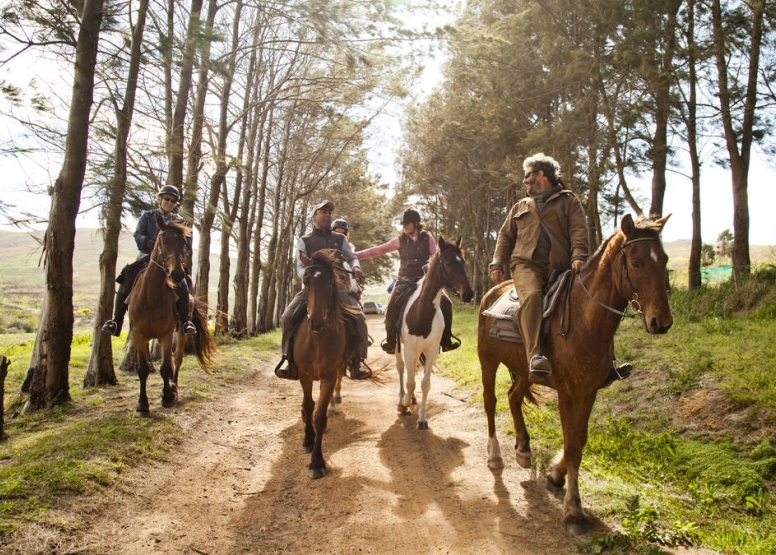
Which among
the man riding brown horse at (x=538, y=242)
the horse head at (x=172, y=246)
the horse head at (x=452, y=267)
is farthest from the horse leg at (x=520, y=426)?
the horse head at (x=172, y=246)

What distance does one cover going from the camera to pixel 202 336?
8875 millimetres

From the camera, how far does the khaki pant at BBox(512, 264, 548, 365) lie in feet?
14.4

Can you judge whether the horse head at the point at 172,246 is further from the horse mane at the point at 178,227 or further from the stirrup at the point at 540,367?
the stirrup at the point at 540,367

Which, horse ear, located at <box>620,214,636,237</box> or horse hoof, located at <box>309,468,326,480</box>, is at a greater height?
horse ear, located at <box>620,214,636,237</box>

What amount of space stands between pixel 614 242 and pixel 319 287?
3025mm

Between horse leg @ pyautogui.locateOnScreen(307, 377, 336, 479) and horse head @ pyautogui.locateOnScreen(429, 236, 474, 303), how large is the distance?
210 cm

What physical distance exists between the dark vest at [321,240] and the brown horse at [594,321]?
339 cm

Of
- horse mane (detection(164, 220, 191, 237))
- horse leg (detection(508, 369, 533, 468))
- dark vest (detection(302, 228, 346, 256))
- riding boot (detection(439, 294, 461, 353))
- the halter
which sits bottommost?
horse leg (detection(508, 369, 533, 468))

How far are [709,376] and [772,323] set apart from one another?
2957 millimetres

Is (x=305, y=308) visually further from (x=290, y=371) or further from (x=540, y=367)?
(x=540, y=367)

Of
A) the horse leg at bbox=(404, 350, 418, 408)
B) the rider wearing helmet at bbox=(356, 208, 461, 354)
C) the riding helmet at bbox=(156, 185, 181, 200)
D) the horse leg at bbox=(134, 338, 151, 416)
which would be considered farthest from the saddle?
the riding helmet at bbox=(156, 185, 181, 200)

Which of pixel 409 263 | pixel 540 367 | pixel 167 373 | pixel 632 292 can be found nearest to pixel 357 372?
pixel 409 263

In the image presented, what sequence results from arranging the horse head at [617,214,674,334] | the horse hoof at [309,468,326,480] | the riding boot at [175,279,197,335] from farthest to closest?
the riding boot at [175,279,197,335]
the horse hoof at [309,468,326,480]
the horse head at [617,214,674,334]

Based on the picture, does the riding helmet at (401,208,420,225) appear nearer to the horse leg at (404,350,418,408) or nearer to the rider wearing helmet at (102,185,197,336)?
the horse leg at (404,350,418,408)
